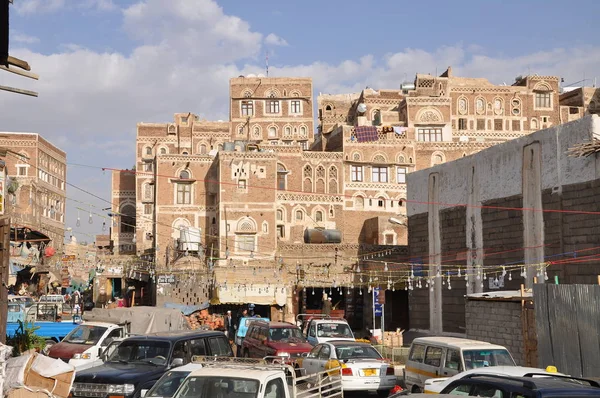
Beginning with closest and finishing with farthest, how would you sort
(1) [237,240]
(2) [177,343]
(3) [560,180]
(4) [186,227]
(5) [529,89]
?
1. (2) [177,343]
2. (3) [560,180]
3. (1) [237,240]
4. (4) [186,227]
5. (5) [529,89]

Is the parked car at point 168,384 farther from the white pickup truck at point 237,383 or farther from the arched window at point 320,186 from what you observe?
the arched window at point 320,186

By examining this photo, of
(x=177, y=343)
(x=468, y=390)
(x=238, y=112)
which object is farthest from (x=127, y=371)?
(x=238, y=112)

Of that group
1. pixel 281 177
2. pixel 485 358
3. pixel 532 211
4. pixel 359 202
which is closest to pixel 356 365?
pixel 485 358

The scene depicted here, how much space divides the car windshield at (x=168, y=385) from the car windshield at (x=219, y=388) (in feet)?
4.96

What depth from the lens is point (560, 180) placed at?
2658 centimetres

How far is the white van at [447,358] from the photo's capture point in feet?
50.2

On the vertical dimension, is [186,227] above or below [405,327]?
above

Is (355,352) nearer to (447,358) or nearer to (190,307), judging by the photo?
(447,358)

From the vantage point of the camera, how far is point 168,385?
1216cm

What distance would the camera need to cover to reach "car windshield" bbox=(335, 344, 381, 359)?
61.4 ft

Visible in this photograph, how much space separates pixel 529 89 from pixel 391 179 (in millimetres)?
20829

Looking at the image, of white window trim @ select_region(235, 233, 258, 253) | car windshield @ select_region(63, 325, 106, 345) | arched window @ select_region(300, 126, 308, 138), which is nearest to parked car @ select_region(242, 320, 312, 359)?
car windshield @ select_region(63, 325, 106, 345)

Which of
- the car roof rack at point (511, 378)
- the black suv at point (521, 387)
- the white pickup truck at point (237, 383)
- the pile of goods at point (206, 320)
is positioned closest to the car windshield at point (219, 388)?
the white pickup truck at point (237, 383)

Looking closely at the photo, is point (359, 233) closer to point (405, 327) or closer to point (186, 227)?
point (186, 227)
